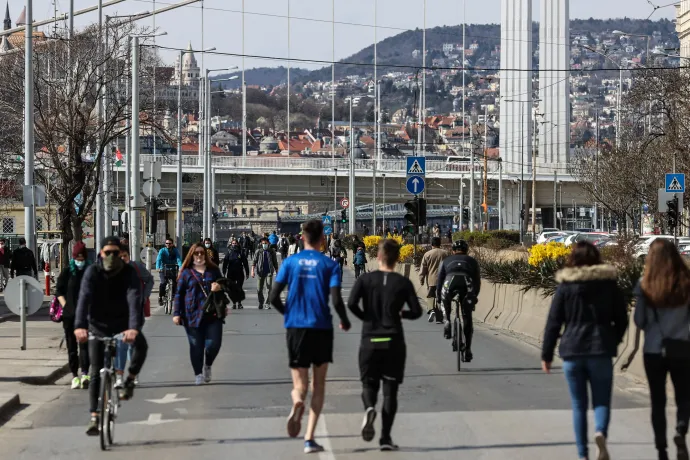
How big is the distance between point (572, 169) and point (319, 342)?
272ft

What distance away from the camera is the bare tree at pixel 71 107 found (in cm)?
3597

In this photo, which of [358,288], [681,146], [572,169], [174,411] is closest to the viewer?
[358,288]

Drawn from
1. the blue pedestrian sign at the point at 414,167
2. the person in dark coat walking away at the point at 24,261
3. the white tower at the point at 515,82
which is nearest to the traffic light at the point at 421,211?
the blue pedestrian sign at the point at 414,167

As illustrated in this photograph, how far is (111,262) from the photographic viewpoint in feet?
35.8

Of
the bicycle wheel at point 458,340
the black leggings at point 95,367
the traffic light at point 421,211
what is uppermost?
the traffic light at point 421,211

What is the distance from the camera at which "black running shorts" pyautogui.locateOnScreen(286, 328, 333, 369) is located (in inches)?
400

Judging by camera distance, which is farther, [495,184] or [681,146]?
[495,184]

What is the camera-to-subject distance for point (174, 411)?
12758 mm

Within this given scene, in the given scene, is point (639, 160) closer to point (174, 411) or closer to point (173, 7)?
point (173, 7)

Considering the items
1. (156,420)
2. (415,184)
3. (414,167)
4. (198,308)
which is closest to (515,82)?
(414,167)

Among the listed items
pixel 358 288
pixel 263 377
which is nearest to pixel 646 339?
pixel 358 288

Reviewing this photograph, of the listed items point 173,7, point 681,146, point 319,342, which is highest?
point 173,7

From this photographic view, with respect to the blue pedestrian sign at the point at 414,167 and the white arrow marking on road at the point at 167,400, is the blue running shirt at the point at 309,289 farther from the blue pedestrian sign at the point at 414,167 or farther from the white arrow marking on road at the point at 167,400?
the blue pedestrian sign at the point at 414,167

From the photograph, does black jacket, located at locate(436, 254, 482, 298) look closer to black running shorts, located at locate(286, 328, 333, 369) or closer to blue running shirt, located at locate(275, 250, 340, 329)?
blue running shirt, located at locate(275, 250, 340, 329)
